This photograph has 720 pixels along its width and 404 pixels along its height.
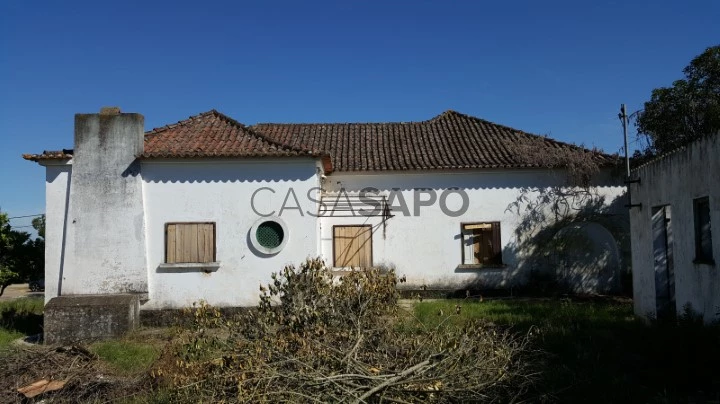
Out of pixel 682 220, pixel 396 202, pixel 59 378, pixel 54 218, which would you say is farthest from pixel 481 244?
pixel 59 378

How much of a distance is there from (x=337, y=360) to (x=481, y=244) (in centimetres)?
1020

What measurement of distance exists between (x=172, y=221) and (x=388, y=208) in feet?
19.0

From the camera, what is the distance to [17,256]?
1367cm

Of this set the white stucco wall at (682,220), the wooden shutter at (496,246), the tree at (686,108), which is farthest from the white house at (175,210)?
the tree at (686,108)

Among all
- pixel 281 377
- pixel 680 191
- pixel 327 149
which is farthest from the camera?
pixel 327 149

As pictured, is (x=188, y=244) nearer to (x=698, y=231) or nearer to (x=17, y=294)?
(x=698, y=231)

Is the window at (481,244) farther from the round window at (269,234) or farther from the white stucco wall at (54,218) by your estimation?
the white stucco wall at (54,218)

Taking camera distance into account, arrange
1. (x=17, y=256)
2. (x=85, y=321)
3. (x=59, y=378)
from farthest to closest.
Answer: (x=17, y=256), (x=85, y=321), (x=59, y=378)

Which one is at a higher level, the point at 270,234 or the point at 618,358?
the point at 270,234

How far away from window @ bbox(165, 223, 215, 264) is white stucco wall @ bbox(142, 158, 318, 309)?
5.0 inches

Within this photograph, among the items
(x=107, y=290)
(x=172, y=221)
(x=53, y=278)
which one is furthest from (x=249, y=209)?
(x=53, y=278)

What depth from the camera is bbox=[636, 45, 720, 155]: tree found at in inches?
557

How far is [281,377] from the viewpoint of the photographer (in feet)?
17.2

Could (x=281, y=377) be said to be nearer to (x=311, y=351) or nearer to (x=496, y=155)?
(x=311, y=351)
